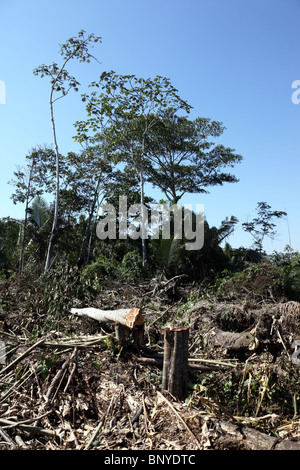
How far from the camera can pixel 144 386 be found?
3.90 meters

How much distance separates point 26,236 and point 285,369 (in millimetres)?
13073

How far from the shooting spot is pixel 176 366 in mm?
3672

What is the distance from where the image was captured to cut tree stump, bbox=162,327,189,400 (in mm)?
3672

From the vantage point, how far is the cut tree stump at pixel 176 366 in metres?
3.67

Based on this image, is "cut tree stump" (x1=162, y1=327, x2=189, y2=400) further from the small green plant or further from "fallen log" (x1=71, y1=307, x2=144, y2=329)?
the small green plant

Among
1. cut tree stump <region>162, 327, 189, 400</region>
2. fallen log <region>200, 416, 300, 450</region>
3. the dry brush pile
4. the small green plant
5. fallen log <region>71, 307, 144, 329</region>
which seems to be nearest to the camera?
fallen log <region>200, 416, 300, 450</region>

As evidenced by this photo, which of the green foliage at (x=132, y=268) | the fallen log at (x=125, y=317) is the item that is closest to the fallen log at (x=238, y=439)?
the fallen log at (x=125, y=317)

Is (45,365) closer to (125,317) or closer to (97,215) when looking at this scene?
(125,317)

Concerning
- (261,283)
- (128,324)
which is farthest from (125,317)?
(261,283)

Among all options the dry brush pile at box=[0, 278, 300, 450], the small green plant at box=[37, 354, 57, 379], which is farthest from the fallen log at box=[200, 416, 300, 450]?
the small green plant at box=[37, 354, 57, 379]

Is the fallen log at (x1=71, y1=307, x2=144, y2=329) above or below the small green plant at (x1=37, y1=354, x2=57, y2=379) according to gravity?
above
